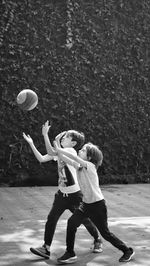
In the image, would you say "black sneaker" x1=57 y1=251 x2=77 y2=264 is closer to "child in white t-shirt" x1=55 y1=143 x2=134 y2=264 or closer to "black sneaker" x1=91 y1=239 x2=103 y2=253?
"child in white t-shirt" x1=55 y1=143 x2=134 y2=264

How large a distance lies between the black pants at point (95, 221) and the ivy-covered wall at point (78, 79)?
5391mm

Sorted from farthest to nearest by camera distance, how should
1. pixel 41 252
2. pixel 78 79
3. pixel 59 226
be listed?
pixel 78 79 → pixel 59 226 → pixel 41 252

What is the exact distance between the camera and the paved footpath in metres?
5.01

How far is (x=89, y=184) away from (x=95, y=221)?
0.37 m

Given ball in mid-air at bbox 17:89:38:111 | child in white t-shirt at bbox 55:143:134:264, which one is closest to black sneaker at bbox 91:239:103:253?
child in white t-shirt at bbox 55:143:134:264

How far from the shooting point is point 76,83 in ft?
34.7

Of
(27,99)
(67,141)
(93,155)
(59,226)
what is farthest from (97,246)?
(27,99)

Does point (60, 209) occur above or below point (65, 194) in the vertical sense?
below

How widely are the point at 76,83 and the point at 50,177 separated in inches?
81.3

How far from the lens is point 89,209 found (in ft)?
16.1

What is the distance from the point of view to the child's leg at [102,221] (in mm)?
4859

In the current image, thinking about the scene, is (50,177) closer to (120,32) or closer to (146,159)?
(146,159)

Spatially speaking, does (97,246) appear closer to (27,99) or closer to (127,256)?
(127,256)

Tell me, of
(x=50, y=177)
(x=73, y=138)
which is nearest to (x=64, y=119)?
(x=50, y=177)
